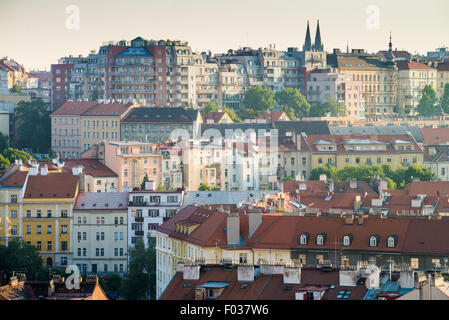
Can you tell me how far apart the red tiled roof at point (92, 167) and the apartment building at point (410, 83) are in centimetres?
6018

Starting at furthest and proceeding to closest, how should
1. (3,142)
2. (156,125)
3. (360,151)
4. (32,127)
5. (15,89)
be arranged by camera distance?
(15,89)
(32,127)
(3,142)
(156,125)
(360,151)

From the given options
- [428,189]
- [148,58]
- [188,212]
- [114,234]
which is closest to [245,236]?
[188,212]

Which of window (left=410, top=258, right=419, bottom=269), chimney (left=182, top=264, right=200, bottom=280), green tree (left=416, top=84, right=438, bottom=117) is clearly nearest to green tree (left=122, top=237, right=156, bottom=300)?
window (left=410, top=258, right=419, bottom=269)

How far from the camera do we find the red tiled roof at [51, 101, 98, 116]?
98.6 metres

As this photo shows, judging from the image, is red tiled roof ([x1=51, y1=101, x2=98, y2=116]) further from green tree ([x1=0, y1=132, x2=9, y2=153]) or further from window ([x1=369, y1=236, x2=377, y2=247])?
window ([x1=369, y1=236, x2=377, y2=247])

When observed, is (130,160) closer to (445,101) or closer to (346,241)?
(346,241)

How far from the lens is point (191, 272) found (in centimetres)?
2722

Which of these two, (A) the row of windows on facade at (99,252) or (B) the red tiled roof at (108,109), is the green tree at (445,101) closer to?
(B) the red tiled roof at (108,109)

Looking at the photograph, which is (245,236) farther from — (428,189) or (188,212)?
(428,189)

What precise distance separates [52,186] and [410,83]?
75366mm

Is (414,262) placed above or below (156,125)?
below

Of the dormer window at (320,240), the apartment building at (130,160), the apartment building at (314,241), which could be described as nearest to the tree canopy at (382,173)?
the apartment building at (130,160)

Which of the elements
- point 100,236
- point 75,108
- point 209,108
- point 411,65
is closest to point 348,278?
point 100,236

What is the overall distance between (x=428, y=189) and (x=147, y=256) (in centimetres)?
1850
